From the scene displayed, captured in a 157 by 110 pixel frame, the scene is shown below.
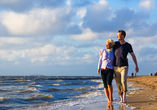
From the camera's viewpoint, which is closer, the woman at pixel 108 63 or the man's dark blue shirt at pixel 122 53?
the man's dark blue shirt at pixel 122 53

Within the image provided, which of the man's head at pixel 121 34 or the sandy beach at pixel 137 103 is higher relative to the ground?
the man's head at pixel 121 34

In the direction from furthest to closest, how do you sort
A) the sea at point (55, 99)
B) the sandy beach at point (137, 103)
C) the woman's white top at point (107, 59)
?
1. the sea at point (55, 99)
2. the woman's white top at point (107, 59)
3. the sandy beach at point (137, 103)

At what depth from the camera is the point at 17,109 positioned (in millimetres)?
6340

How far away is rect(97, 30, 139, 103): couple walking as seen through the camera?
4934 mm

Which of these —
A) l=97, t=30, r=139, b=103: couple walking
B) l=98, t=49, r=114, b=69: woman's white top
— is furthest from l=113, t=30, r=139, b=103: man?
l=98, t=49, r=114, b=69: woman's white top

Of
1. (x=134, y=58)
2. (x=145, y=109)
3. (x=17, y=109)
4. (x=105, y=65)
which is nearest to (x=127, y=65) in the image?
(x=134, y=58)

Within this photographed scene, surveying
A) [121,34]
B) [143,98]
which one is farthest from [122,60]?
[143,98]

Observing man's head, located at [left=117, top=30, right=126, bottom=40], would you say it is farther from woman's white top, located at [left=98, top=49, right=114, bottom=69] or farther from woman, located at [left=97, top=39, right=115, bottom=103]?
woman's white top, located at [left=98, top=49, right=114, bottom=69]

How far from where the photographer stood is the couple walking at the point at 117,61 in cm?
493

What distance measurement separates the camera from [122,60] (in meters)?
4.93

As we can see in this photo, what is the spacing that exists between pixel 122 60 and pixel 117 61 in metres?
0.15

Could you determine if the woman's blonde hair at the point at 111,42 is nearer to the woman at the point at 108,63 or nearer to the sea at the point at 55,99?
the woman at the point at 108,63

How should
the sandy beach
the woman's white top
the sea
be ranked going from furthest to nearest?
the sea → the woman's white top → the sandy beach

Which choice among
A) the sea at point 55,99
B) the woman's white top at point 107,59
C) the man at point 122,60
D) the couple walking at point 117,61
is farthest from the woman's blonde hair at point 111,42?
the sea at point 55,99
